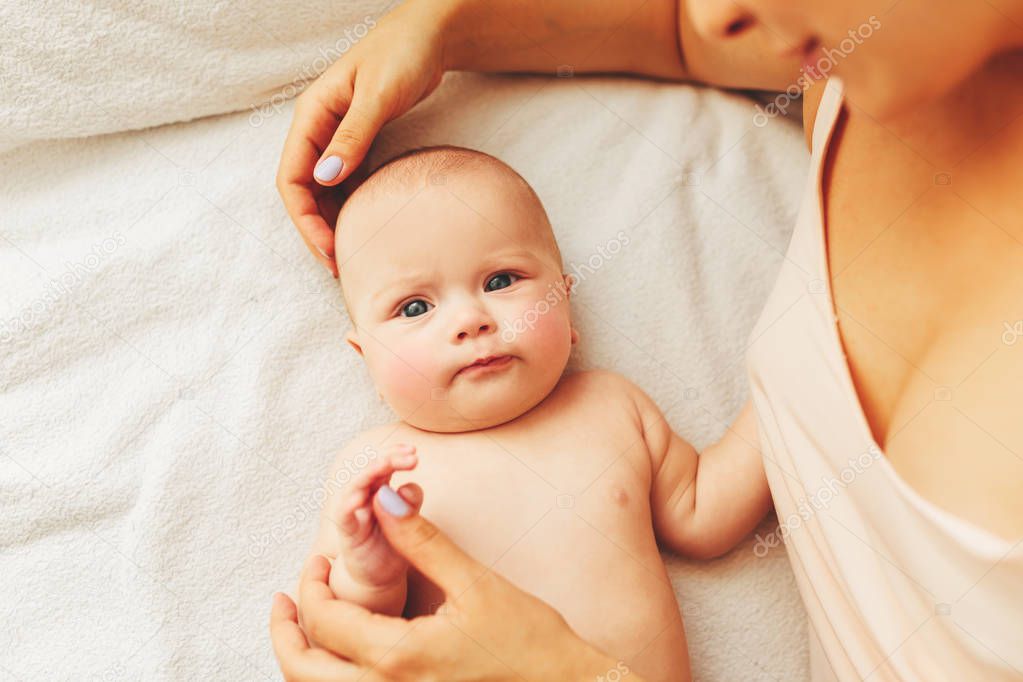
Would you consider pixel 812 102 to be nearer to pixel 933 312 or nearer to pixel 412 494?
pixel 933 312

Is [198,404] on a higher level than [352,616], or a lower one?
lower

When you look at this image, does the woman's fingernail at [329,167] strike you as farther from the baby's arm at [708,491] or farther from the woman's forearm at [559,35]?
the baby's arm at [708,491]

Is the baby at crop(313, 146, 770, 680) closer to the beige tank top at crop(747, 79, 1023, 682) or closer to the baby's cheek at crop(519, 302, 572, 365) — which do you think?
the baby's cheek at crop(519, 302, 572, 365)

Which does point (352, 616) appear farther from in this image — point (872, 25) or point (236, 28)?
point (236, 28)

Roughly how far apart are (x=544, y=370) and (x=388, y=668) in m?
0.46

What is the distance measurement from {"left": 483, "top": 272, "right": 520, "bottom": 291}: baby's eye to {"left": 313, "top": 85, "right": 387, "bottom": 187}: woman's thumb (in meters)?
0.27

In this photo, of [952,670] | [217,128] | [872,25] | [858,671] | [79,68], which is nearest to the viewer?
[872,25]

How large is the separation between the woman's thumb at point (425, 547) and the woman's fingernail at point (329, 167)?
52 cm

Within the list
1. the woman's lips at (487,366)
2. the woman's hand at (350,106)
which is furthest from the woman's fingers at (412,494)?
the woman's hand at (350,106)

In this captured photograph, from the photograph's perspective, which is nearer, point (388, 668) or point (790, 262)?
point (388, 668)

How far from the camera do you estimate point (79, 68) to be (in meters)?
1.42

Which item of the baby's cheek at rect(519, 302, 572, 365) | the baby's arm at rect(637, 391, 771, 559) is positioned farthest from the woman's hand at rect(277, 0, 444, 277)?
the baby's arm at rect(637, 391, 771, 559)

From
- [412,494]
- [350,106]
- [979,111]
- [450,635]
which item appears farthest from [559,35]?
[450,635]

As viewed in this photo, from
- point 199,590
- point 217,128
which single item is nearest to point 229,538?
point 199,590
